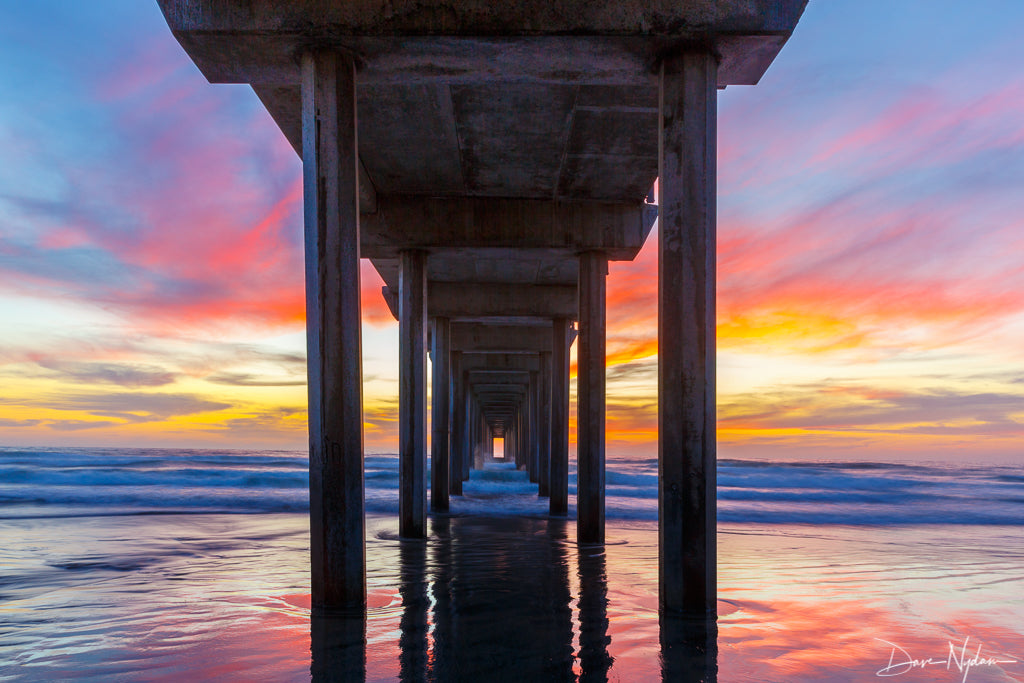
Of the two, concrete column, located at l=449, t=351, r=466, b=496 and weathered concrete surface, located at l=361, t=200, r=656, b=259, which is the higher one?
weathered concrete surface, located at l=361, t=200, r=656, b=259

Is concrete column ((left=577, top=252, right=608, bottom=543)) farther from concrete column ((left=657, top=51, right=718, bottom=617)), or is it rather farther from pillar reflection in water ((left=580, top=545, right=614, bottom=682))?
concrete column ((left=657, top=51, right=718, bottom=617))

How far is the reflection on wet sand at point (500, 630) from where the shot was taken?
14.3 ft

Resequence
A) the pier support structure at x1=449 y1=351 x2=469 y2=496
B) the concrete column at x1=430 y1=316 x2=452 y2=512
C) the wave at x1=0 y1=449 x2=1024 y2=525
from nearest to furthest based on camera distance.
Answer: the concrete column at x1=430 y1=316 x2=452 y2=512
the wave at x1=0 y1=449 x2=1024 y2=525
the pier support structure at x1=449 y1=351 x2=469 y2=496

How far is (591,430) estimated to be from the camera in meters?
11.2

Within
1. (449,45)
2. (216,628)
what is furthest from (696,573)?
(449,45)

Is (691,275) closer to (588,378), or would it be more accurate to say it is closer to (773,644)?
(773,644)

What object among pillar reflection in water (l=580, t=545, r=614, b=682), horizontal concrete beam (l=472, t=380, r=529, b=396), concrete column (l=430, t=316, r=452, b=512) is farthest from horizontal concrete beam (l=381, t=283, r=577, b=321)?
horizontal concrete beam (l=472, t=380, r=529, b=396)

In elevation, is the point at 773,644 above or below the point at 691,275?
below

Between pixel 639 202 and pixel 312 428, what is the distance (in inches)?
306

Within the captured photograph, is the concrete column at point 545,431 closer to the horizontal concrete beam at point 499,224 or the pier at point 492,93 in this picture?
the horizontal concrete beam at point 499,224

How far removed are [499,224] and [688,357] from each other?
6394 millimetres

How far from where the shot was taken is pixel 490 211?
457 inches
